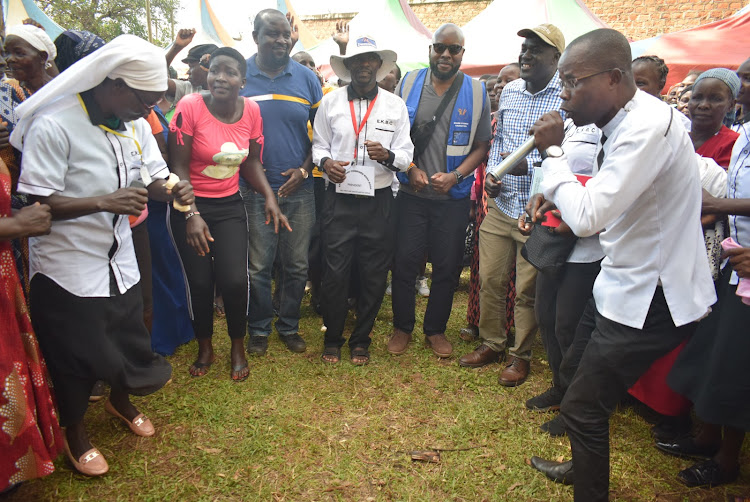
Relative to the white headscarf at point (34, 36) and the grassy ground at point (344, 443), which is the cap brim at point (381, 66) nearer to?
the white headscarf at point (34, 36)

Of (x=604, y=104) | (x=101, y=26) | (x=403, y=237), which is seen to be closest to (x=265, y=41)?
(x=403, y=237)

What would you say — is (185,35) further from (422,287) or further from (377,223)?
(422,287)

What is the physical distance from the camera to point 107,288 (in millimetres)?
2473

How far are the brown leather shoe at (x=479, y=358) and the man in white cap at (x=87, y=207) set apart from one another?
2.42 meters

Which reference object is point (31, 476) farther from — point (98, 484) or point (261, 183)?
point (261, 183)

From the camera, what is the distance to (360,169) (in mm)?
3566

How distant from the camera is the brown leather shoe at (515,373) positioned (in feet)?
12.0

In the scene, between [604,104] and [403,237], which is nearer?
[604,104]

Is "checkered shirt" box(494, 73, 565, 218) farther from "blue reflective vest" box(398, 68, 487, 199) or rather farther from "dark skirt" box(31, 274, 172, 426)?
"dark skirt" box(31, 274, 172, 426)

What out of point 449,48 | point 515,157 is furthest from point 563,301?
point 449,48

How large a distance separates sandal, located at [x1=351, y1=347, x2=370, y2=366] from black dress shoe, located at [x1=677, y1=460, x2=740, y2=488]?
2191 mm

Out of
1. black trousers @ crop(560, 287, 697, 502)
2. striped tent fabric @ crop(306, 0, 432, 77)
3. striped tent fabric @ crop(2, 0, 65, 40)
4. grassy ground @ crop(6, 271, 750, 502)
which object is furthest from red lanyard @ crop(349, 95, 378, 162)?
striped tent fabric @ crop(2, 0, 65, 40)

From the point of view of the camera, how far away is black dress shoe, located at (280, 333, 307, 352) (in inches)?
161

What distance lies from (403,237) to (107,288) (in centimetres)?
220
